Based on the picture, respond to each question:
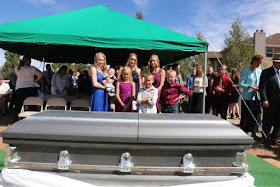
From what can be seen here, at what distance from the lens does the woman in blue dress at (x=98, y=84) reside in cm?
364

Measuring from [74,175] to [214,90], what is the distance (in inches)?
243

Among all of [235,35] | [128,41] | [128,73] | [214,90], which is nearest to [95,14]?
[128,41]

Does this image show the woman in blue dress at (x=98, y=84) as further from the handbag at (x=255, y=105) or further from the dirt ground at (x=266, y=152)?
the handbag at (x=255, y=105)

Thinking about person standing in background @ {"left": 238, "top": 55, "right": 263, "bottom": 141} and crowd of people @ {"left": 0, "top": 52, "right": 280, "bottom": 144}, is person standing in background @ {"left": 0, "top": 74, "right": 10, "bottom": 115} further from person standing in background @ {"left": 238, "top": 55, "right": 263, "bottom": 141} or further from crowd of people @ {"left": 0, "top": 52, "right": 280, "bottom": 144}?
person standing in background @ {"left": 238, "top": 55, "right": 263, "bottom": 141}

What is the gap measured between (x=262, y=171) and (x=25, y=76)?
548 cm

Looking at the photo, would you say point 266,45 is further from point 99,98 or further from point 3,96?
point 99,98

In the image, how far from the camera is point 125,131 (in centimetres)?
135

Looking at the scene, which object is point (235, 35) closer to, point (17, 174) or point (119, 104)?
point (119, 104)

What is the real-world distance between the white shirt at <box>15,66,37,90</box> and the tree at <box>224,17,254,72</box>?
18066 mm

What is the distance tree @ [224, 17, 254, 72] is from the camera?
1948 centimetres

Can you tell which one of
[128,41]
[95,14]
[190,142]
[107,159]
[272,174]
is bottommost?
[272,174]

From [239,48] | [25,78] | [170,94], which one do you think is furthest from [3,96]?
[239,48]

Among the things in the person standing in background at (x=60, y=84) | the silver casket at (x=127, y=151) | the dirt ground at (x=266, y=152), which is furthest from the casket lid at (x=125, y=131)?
the person standing in background at (x=60, y=84)

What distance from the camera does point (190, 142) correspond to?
135 cm
